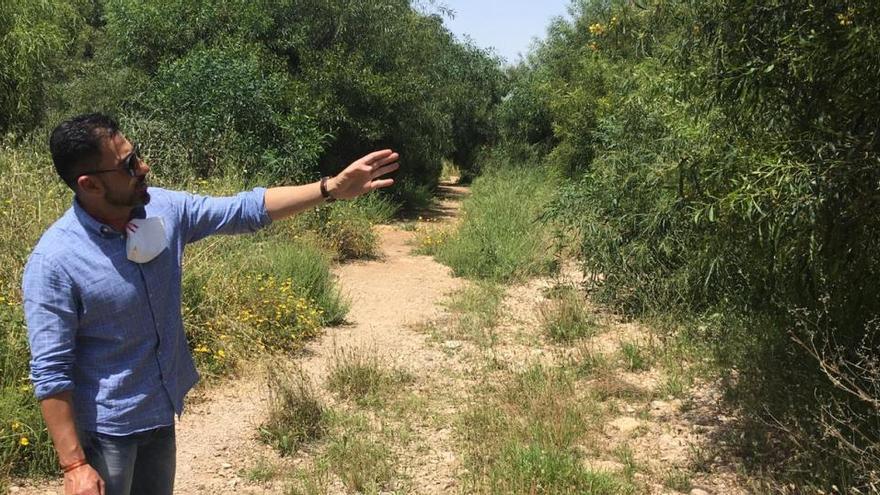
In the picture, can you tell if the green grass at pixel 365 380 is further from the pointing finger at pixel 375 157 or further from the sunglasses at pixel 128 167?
the sunglasses at pixel 128 167

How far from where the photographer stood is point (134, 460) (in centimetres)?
212

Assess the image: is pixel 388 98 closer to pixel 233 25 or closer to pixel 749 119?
pixel 233 25

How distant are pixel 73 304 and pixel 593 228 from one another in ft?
20.3

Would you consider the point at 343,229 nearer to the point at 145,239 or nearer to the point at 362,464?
the point at 362,464

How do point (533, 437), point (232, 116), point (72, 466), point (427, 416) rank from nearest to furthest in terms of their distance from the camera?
point (72, 466)
point (533, 437)
point (427, 416)
point (232, 116)

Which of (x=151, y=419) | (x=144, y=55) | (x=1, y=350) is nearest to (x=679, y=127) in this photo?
(x=151, y=419)

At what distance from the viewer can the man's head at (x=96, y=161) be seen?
199 cm

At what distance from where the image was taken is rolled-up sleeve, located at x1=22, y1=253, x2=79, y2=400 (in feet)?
6.25

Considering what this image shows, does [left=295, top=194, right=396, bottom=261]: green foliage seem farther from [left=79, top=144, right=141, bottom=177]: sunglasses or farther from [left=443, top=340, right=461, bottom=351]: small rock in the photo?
[left=79, top=144, right=141, bottom=177]: sunglasses

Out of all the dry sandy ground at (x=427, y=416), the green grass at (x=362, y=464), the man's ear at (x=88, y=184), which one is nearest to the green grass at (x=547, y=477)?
the dry sandy ground at (x=427, y=416)

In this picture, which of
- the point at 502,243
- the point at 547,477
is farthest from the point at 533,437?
the point at 502,243

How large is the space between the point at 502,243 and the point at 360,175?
791 centimetres

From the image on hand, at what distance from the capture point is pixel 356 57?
510 inches

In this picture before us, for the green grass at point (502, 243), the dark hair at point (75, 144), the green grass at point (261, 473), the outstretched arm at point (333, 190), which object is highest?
the dark hair at point (75, 144)
